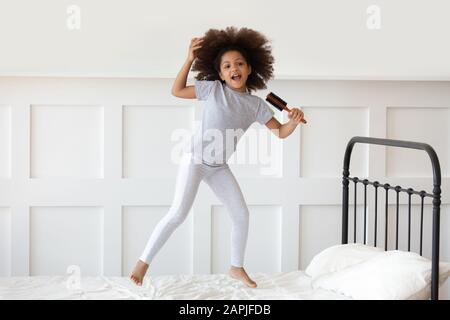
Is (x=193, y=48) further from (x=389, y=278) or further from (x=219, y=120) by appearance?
(x=389, y=278)

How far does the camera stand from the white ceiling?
102 inches

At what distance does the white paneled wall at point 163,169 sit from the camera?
8.53 ft

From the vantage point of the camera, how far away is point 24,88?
2.58m

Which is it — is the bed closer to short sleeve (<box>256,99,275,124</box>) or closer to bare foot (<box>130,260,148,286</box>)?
bare foot (<box>130,260,148,286</box>)

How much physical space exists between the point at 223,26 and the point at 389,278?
1.22m

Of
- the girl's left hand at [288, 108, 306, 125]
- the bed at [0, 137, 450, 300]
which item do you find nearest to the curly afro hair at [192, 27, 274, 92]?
the girl's left hand at [288, 108, 306, 125]

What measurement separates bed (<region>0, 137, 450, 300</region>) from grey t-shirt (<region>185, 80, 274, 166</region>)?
0.42 metres

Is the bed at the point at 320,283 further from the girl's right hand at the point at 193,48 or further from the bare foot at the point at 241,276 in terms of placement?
the girl's right hand at the point at 193,48

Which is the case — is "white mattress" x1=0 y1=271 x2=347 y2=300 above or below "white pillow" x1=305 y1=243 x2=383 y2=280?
below

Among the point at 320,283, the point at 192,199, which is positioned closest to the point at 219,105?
the point at 192,199

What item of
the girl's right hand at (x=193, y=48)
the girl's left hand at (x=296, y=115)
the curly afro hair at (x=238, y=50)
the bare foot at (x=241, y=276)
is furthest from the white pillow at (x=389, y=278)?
the girl's right hand at (x=193, y=48)

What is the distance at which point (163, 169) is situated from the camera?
2652 millimetres

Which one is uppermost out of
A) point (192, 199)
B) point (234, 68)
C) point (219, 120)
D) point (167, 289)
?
point (234, 68)

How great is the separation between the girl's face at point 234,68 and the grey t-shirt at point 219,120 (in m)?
0.04
